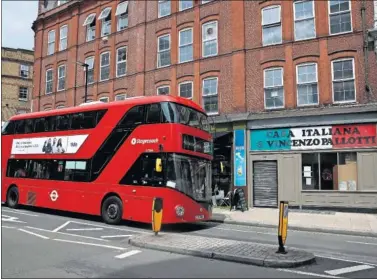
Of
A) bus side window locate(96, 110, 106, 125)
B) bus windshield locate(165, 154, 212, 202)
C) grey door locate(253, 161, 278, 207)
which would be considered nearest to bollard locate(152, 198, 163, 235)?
bus windshield locate(165, 154, 212, 202)

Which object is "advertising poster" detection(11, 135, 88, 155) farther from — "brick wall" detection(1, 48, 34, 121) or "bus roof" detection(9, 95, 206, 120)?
"brick wall" detection(1, 48, 34, 121)

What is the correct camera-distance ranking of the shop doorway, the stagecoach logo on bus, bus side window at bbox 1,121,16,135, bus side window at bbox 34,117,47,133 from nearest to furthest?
the stagecoach logo on bus
bus side window at bbox 34,117,47,133
bus side window at bbox 1,121,16,135
the shop doorway

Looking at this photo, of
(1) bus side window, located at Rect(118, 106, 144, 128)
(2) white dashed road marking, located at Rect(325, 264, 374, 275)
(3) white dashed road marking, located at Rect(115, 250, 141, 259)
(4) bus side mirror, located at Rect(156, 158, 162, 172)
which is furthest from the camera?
(1) bus side window, located at Rect(118, 106, 144, 128)

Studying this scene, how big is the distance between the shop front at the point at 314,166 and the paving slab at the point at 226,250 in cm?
1038

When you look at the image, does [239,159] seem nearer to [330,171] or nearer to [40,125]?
[330,171]

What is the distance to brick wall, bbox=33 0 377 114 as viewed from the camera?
1919 cm

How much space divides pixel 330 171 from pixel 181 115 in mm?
9226

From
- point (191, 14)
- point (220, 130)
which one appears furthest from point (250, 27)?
point (220, 130)

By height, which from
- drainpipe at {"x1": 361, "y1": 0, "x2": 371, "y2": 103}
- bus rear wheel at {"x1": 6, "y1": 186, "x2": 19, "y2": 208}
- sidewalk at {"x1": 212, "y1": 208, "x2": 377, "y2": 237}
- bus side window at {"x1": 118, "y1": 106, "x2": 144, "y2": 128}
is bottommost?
sidewalk at {"x1": 212, "y1": 208, "x2": 377, "y2": 237}

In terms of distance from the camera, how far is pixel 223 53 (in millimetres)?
22250

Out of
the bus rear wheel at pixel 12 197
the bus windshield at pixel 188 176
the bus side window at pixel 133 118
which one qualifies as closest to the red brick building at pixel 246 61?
the bus windshield at pixel 188 176

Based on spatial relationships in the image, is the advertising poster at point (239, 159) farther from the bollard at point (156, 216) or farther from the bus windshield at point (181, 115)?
the bollard at point (156, 216)

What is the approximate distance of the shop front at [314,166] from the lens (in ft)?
58.6

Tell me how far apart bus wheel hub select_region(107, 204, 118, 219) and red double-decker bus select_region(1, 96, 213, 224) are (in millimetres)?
34
